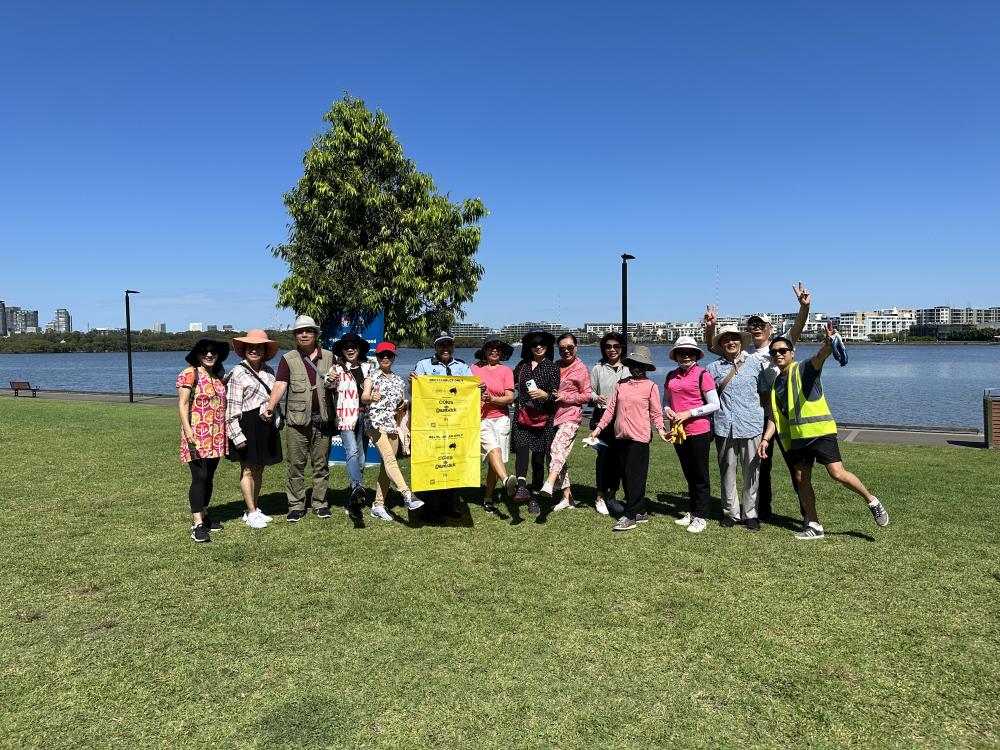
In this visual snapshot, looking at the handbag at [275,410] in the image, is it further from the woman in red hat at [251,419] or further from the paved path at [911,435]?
the paved path at [911,435]

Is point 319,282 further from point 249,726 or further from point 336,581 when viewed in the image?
point 249,726

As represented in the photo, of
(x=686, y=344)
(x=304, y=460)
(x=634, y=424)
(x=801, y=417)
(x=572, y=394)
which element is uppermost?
(x=686, y=344)

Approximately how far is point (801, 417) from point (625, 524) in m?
1.89

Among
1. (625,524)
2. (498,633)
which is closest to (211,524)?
(498,633)

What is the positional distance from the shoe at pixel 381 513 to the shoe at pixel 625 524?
230 cm

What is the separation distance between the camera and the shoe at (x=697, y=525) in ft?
19.8

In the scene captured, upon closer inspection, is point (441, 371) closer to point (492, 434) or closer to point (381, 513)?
point (492, 434)

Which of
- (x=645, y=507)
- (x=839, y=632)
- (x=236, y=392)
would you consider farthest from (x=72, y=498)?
(x=839, y=632)

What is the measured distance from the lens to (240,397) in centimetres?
609

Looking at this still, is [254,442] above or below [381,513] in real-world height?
above

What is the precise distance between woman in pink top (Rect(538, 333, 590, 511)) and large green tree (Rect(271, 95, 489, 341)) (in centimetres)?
602

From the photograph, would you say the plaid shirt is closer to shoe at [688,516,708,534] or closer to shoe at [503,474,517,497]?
shoe at [503,474,517,497]

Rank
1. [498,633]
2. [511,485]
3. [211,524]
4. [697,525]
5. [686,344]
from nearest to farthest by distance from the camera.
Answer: [498,633] < [697,525] < [211,524] < [686,344] < [511,485]

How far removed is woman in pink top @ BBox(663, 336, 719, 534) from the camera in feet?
20.2
